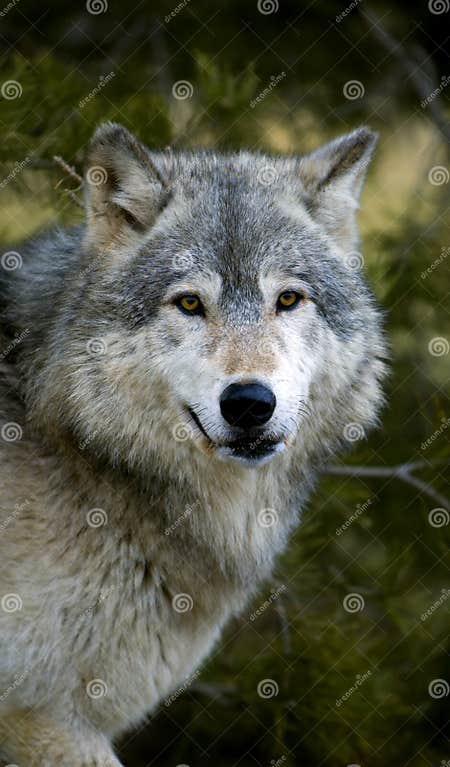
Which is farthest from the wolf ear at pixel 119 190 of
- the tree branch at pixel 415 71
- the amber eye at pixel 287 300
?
the tree branch at pixel 415 71

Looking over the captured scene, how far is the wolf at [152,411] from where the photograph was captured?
13.1 feet

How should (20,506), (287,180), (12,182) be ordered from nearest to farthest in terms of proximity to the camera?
1. (20,506)
2. (287,180)
3. (12,182)

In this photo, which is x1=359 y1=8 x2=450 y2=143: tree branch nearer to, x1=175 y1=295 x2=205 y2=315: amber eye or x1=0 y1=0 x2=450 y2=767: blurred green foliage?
x1=0 y1=0 x2=450 y2=767: blurred green foliage

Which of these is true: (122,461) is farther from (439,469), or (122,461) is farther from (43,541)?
(439,469)

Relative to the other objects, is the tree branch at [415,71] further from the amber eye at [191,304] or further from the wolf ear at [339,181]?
the amber eye at [191,304]

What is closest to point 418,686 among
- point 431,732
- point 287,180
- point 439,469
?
point 431,732

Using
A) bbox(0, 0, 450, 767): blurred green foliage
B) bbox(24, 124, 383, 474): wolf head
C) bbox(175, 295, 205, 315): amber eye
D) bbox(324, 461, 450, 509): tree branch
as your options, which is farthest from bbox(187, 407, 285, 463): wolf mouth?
bbox(0, 0, 450, 767): blurred green foliage

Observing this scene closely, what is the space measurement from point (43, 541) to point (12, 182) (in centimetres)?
256

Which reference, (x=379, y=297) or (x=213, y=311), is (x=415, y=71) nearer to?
(x=379, y=297)

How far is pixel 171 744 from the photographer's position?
23.3ft

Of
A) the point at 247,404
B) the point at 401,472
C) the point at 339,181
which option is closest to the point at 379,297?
the point at 401,472

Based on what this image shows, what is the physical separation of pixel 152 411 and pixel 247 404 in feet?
1.91

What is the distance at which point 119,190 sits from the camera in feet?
14.0

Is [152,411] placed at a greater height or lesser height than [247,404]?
lesser
